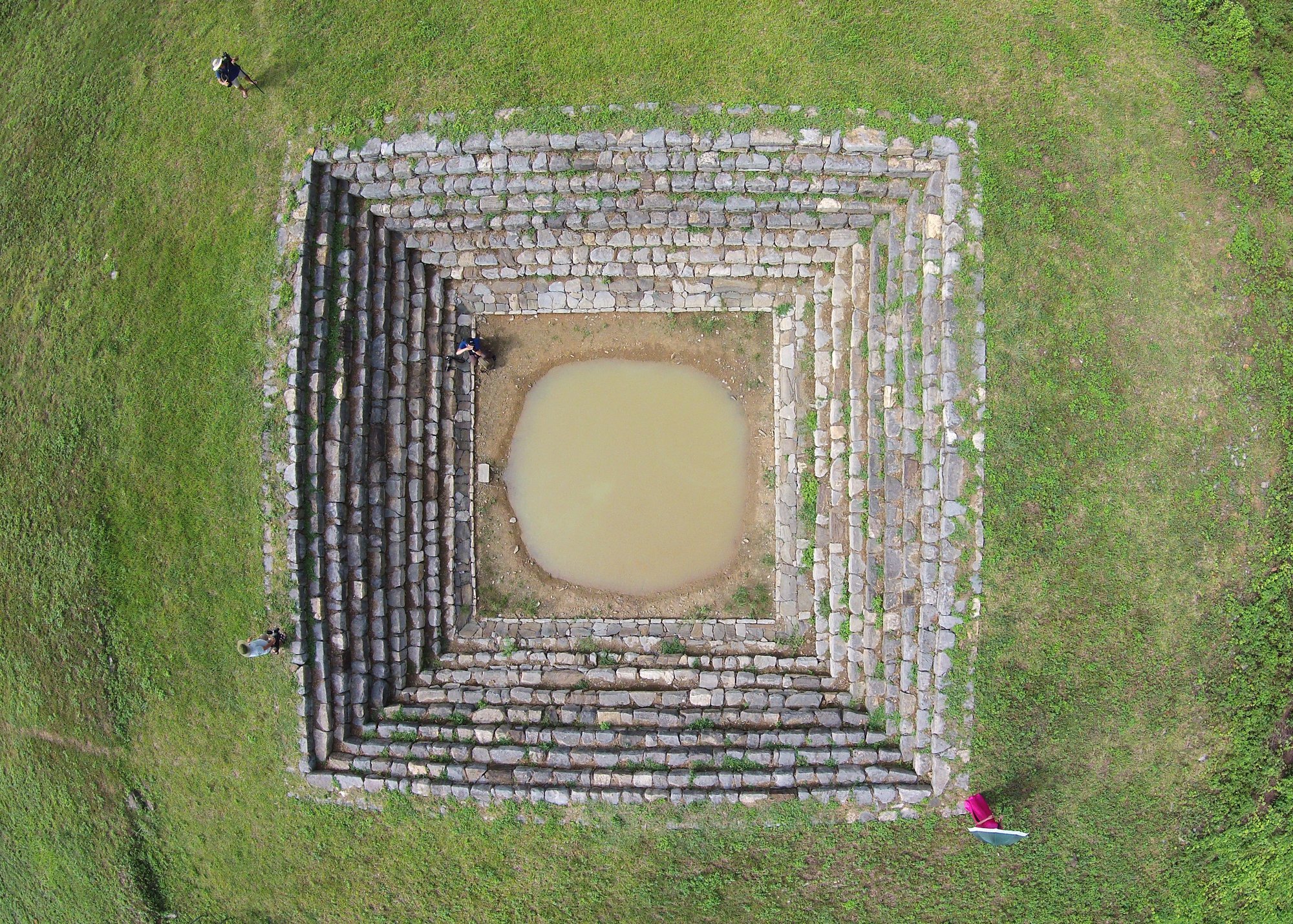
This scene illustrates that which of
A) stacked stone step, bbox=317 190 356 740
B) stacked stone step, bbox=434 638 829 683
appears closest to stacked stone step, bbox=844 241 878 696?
stacked stone step, bbox=434 638 829 683

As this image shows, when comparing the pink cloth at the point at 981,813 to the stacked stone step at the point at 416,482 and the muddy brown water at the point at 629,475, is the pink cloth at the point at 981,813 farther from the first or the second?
the stacked stone step at the point at 416,482

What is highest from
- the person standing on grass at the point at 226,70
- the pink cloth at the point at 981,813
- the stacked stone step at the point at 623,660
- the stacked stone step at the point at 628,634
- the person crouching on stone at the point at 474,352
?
the person standing on grass at the point at 226,70

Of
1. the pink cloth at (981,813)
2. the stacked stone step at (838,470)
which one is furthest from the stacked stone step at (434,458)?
the pink cloth at (981,813)

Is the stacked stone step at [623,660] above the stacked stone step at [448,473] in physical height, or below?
below

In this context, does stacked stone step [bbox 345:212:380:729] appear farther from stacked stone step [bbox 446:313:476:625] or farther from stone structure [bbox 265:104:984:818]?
stacked stone step [bbox 446:313:476:625]

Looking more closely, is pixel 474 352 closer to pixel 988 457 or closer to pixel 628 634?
pixel 628 634
